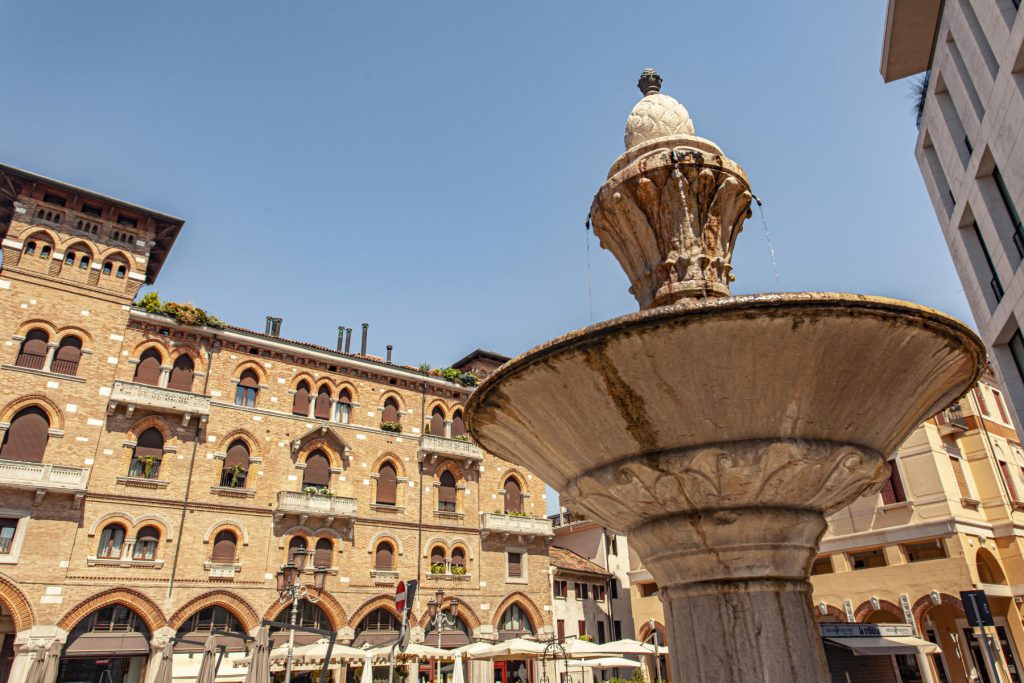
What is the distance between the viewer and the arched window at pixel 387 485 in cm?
2534

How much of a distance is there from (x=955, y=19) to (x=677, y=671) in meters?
17.1

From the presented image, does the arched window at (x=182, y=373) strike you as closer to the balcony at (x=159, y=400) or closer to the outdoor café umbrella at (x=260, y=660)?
the balcony at (x=159, y=400)

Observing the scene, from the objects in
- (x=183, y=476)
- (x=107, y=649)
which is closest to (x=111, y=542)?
(x=183, y=476)

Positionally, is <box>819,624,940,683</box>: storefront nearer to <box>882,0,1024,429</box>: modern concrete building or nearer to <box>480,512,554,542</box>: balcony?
<box>882,0,1024,429</box>: modern concrete building

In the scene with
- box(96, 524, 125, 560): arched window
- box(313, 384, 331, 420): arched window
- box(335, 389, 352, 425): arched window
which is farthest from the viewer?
box(335, 389, 352, 425): arched window

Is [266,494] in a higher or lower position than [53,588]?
higher

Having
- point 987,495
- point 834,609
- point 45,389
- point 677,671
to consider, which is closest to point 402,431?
point 45,389

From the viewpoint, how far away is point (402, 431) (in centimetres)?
2688

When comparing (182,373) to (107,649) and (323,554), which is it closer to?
(323,554)

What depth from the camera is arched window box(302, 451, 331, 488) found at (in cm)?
2394

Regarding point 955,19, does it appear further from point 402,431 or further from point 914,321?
point 402,431

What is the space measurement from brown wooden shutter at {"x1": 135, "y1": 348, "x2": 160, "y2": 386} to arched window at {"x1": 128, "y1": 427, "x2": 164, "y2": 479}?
67.2 inches

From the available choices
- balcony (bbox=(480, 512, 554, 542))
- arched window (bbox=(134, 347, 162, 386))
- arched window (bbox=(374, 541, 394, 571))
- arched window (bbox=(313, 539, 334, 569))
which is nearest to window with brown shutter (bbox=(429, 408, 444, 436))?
balcony (bbox=(480, 512, 554, 542))

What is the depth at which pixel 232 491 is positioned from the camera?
21750 mm
